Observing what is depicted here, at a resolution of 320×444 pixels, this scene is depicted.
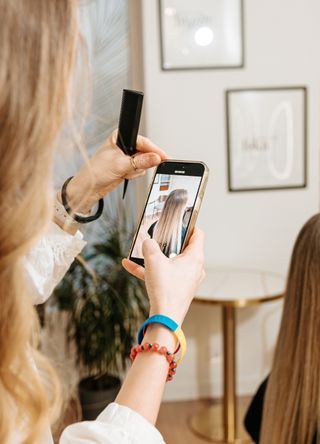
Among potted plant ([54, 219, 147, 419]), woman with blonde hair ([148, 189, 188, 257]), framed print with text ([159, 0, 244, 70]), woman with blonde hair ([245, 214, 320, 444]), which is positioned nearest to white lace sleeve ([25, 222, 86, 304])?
woman with blonde hair ([148, 189, 188, 257])

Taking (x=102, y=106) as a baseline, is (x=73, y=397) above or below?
below

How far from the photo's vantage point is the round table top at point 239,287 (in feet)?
7.45

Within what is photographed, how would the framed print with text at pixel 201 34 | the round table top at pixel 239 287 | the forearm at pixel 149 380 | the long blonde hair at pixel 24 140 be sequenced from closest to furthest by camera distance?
the long blonde hair at pixel 24 140
the forearm at pixel 149 380
the round table top at pixel 239 287
the framed print with text at pixel 201 34

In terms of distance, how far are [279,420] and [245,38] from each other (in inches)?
74.7

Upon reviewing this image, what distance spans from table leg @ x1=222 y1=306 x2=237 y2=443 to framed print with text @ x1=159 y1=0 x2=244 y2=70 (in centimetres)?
114

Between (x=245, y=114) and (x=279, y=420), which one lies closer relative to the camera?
(x=279, y=420)

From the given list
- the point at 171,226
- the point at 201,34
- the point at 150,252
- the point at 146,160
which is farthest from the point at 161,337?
the point at 201,34

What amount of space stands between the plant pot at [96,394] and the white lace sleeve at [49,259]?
1636 mm

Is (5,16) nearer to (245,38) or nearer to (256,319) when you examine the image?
(245,38)

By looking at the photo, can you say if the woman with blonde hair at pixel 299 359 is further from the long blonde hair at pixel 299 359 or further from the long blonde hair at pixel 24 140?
the long blonde hair at pixel 24 140

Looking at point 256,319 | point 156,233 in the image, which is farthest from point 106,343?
point 156,233

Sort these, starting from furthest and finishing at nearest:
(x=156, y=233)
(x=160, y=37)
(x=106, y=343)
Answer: (x=160, y=37)
(x=106, y=343)
(x=156, y=233)

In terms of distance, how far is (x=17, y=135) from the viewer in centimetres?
57

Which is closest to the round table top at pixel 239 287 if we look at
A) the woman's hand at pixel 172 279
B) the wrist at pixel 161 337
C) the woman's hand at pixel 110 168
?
the woman's hand at pixel 110 168
